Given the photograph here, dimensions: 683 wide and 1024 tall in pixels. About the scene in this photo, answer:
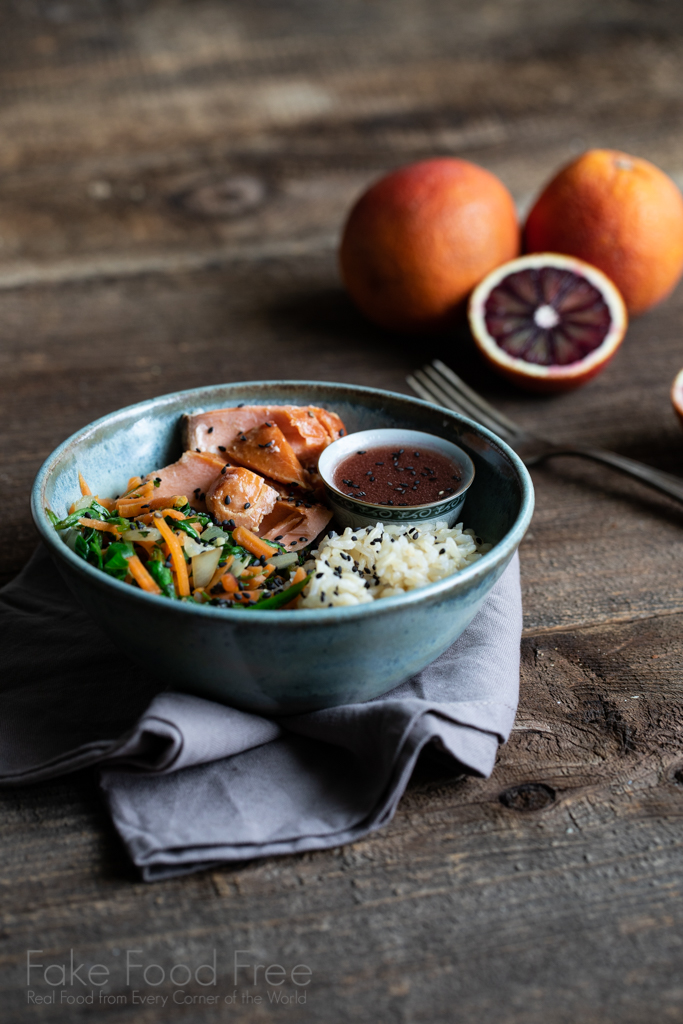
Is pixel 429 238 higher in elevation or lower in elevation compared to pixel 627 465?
higher

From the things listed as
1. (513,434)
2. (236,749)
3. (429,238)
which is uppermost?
(429,238)

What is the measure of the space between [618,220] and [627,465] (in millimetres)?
1190

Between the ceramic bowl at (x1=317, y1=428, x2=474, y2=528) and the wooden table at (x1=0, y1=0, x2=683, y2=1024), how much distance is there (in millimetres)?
382

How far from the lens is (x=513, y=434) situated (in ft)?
9.68

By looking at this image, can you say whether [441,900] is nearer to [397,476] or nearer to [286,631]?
[286,631]

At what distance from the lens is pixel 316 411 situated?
2324 millimetres

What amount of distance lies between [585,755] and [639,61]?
19.6ft

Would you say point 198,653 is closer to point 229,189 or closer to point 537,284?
point 537,284

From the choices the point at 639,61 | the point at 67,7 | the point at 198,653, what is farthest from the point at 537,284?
the point at 67,7

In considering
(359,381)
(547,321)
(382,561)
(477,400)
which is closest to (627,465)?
(477,400)

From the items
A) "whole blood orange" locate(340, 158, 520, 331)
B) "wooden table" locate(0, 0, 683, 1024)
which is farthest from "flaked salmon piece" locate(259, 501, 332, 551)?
"whole blood orange" locate(340, 158, 520, 331)

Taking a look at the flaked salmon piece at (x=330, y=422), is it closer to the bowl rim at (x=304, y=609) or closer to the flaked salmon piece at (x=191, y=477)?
the flaked salmon piece at (x=191, y=477)

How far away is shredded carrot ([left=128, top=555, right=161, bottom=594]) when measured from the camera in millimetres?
1740

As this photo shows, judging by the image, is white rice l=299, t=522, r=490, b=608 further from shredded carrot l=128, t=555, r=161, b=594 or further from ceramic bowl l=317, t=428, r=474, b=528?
shredded carrot l=128, t=555, r=161, b=594
